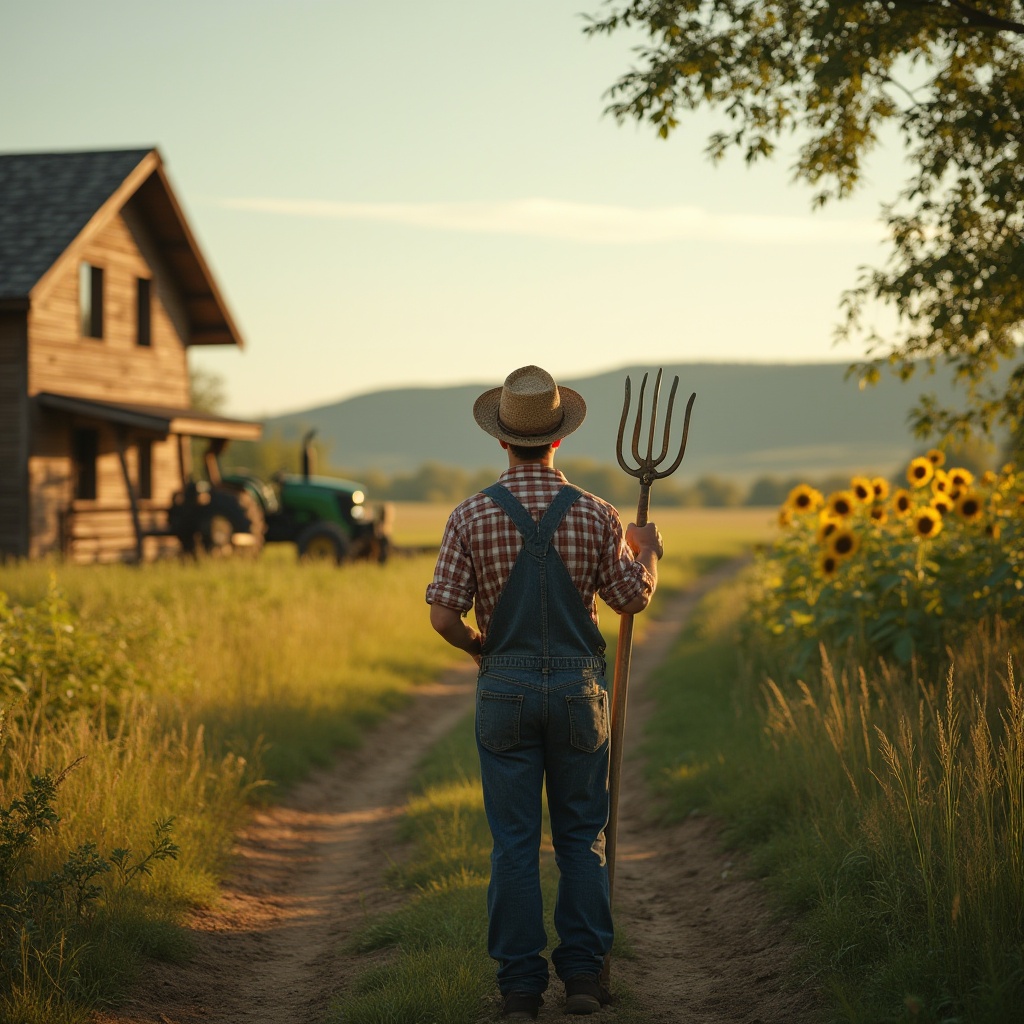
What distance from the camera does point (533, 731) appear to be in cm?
427

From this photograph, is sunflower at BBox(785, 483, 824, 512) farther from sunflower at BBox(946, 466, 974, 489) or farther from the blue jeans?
the blue jeans

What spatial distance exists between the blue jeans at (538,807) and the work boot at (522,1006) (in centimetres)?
3

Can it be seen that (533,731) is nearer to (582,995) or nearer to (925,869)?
(582,995)

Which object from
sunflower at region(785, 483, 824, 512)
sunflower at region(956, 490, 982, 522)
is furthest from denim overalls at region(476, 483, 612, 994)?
sunflower at region(785, 483, 824, 512)

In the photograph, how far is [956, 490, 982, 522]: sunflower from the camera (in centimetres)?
850

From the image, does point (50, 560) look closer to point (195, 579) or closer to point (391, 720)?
point (195, 579)

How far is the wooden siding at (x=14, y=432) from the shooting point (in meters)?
19.5

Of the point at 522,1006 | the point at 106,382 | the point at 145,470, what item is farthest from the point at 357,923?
the point at 145,470

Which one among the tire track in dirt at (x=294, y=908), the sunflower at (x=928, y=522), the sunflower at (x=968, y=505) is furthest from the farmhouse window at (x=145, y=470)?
the sunflower at (x=968, y=505)

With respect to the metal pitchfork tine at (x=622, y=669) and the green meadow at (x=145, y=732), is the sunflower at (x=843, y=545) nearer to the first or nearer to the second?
the green meadow at (x=145, y=732)

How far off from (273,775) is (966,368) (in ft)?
21.8

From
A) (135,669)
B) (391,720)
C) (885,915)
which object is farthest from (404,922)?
(391,720)

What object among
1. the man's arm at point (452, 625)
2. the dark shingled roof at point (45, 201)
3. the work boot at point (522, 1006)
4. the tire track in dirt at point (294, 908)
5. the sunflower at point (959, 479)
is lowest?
the tire track in dirt at point (294, 908)

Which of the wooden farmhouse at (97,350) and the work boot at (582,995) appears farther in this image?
the wooden farmhouse at (97,350)
